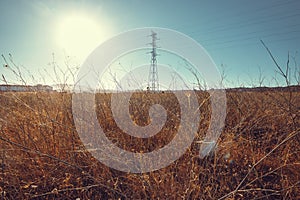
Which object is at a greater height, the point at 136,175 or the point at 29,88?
the point at 29,88

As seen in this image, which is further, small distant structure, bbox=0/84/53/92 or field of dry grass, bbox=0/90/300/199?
small distant structure, bbox=0/84/53/92

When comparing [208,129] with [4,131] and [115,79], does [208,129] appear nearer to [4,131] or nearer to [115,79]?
[115,79]

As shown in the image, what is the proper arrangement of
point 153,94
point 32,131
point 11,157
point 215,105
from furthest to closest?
1. point 153,94
2. point 215,105
3. point 32,131
4. point 11,157

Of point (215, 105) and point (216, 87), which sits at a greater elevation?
point (216, 87)

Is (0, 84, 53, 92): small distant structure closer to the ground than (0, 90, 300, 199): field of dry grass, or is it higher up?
higher up

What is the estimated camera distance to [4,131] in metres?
1.81

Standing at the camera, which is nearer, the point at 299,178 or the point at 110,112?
the point at 299,178

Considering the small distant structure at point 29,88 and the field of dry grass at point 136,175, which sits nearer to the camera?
the field of dry grass at point 136,175

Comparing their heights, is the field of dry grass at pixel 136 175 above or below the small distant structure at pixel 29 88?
below

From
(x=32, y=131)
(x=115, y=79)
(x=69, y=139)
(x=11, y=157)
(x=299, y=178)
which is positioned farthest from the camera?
(x=115, y=79)

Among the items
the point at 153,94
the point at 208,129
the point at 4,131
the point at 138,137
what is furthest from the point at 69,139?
the point at 153,94

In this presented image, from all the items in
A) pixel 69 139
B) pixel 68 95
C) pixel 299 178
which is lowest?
pixel 299 178

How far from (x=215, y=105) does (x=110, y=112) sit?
1.37 metres

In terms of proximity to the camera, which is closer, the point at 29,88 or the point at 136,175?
the point at 136,175
